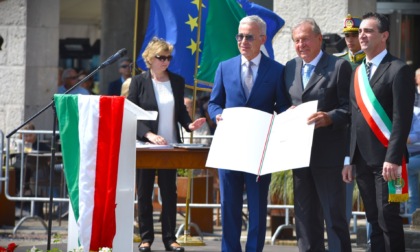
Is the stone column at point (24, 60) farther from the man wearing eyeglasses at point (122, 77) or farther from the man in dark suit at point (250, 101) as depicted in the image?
the man in dark suit at point (250, 101)

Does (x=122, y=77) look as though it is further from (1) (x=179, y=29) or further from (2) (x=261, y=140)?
(2) (x=261, y=140)

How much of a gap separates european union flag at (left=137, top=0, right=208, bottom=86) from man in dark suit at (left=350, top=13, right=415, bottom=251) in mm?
3590

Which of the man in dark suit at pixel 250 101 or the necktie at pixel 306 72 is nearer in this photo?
the necktie at pixel 306 72

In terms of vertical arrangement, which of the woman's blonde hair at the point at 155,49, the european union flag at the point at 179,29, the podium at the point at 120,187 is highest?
the european union flag at the point at 179,29

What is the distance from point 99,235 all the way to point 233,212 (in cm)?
115

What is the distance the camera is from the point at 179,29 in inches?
506

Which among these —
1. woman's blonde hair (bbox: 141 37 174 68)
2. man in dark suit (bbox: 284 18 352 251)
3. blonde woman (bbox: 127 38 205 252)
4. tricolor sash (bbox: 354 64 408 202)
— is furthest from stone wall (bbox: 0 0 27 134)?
tricolor sash (bbox: 354 64 408 202)

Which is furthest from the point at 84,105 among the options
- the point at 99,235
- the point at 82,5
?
the point at 82,5

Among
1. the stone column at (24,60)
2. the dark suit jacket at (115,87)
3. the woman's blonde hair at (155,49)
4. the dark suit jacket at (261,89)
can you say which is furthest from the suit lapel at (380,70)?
the dark suit jacket at (115,87)

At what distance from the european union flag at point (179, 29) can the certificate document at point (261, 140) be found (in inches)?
107

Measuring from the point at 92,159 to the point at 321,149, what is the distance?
6.11 feet

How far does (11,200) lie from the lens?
14.7 m

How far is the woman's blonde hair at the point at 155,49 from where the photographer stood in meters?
11.7

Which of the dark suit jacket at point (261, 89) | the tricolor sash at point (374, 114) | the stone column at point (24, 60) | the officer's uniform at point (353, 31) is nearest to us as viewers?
the tricolor sash at point (374, 114)
